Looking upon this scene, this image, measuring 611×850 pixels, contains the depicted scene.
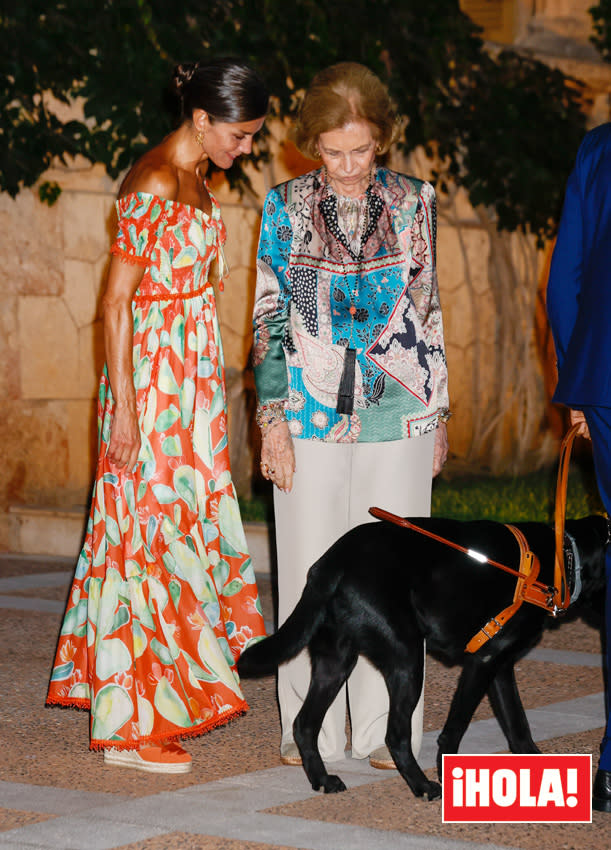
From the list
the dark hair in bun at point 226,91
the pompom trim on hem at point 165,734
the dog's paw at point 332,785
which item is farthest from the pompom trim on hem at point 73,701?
the dark hair in bun at point 226,91

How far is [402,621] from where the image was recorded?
3967 mm

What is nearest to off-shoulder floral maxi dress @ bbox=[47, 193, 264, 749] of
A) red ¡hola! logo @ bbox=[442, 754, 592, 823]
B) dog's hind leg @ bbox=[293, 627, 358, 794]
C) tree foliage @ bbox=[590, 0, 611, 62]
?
dog's hind leg @ bbox=[293, 627, 358, 794]

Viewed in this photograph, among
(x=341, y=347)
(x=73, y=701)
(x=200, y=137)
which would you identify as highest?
(x=200, y=137)

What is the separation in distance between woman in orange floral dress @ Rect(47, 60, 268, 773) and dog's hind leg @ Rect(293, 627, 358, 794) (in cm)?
43

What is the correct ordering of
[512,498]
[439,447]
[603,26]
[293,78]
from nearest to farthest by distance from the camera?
[439,447] → [293,78] → [512,498] → [603,26]

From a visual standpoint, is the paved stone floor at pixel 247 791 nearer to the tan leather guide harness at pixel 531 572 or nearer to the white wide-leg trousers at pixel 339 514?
the white wide-leg trousers at pixel 339 514

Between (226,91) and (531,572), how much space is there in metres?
1.73

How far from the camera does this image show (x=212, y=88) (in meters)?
4.39

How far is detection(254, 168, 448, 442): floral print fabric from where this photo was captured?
4379mm

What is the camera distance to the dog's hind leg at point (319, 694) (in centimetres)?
407

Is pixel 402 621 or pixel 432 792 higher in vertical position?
pixel 402 621

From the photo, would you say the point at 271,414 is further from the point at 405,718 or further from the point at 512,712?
the point at 512,712

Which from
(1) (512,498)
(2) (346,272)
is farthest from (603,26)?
(2) (346,272)

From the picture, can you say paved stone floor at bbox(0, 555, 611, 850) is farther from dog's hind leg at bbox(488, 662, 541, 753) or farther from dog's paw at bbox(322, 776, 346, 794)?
dog's hind leg at bbox(488, 662, 541, 753)
